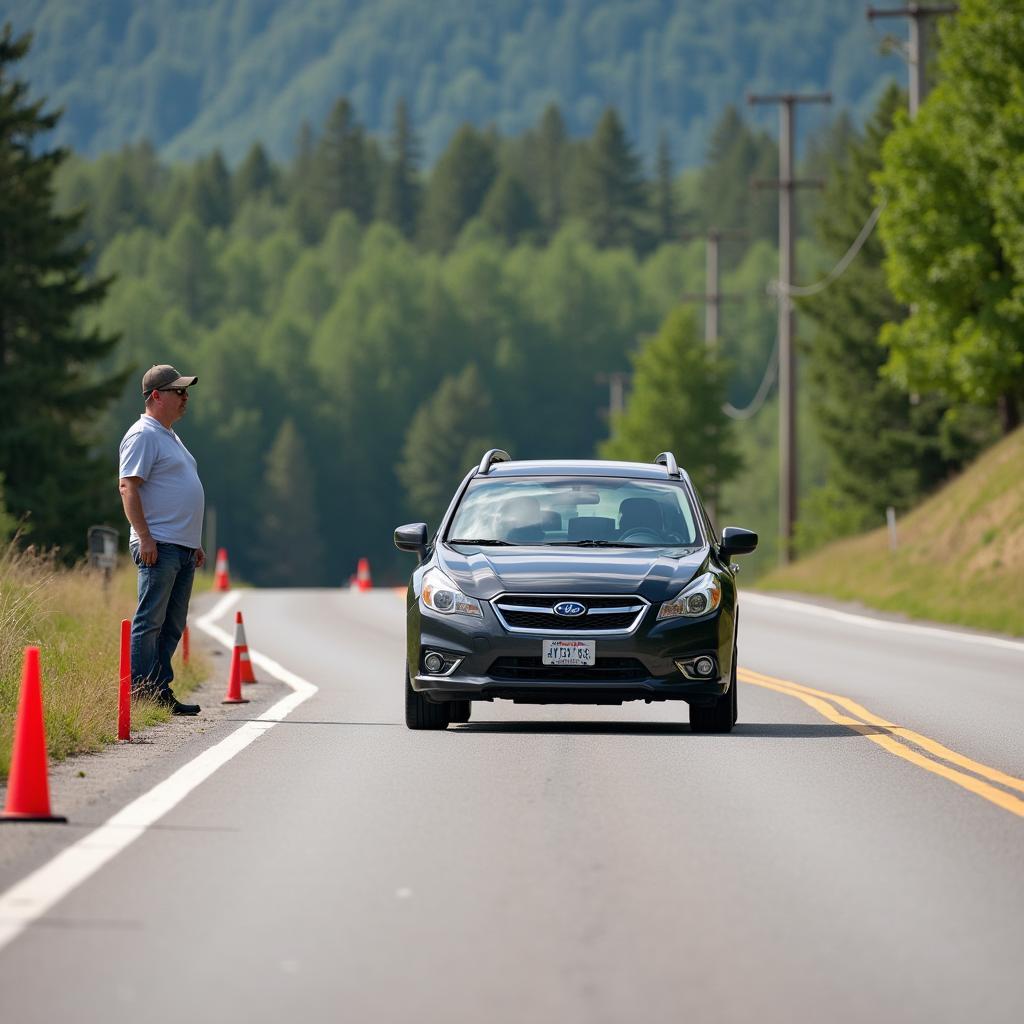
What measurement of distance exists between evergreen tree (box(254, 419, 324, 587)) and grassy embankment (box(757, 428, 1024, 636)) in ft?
357

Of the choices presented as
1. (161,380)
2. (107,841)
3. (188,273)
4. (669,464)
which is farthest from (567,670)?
(188,273)

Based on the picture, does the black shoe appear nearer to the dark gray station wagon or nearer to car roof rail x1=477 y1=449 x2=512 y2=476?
the dark gray station wagon

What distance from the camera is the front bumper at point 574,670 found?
532 inches

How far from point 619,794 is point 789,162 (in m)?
46.4

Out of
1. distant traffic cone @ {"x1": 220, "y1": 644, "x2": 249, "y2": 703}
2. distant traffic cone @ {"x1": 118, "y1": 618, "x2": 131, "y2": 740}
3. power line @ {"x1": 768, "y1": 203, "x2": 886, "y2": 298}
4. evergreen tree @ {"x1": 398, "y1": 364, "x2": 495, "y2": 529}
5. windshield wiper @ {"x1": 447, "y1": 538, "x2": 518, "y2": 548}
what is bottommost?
evergreen tree @ {"x1": 398, "y1": 364, "x2": 495, "y2": 529}

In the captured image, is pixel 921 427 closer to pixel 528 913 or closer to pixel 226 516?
pixel 528 913

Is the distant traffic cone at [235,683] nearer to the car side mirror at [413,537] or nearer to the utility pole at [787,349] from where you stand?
the car side mirror at [413,537]

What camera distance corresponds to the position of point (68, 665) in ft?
51.9

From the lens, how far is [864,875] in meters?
8.65

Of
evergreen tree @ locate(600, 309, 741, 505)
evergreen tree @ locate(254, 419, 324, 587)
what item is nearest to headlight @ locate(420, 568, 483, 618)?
evergreen tree @ locate(600, 309, 741, 505)

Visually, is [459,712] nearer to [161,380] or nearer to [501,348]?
[161,380]

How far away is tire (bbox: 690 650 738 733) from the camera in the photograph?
1409 centimetres

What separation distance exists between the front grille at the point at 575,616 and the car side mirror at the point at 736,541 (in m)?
Answer: 1.13

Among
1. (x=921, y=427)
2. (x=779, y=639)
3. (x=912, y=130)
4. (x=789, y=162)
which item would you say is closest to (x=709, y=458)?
(x=921, y=427)
